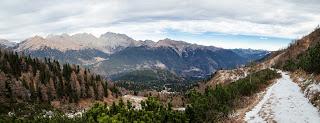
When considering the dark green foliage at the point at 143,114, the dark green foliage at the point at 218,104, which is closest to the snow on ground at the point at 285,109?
the dark green foliage at the point at 218,104

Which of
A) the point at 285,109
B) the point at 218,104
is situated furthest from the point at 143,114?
the point at 285,109

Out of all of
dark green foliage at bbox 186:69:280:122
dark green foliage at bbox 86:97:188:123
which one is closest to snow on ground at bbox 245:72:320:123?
dark green foliage at bbox 186:69:280:122

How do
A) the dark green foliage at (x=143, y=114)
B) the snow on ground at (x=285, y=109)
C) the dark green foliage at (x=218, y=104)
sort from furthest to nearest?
the dark green foliage at (x=218, y=104) < the dark green foliage at (x=143, y=114) < the snow on ground at (x=285, y=109)

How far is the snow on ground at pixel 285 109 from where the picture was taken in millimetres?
69188

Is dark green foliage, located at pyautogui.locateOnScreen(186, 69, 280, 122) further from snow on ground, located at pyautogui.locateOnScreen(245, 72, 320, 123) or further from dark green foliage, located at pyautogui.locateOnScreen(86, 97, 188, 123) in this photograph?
snow on ground, located at pyautogui.locateOnScreen(245, 72, 320, 123)

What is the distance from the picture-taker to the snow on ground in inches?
2724

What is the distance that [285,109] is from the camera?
79.2 metres

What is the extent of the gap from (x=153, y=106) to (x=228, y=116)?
19.0 metres

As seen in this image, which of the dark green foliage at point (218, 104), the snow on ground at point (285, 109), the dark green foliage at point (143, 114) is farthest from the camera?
the dark green foliage at point (218, 104)

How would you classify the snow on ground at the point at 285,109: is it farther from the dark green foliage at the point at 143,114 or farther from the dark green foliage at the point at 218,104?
the dark green foliage at the point at 143,114

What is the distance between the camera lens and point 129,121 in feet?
294

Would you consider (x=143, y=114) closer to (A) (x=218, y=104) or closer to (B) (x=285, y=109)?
(A) (x=218, y=104)

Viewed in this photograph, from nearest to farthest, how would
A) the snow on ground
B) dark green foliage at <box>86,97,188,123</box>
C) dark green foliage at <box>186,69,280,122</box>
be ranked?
1. the snow on ground
2. dark green foliage at <box>86,97,188,123</box>
3. dark green foliage at <box>186,69,280,122</box>

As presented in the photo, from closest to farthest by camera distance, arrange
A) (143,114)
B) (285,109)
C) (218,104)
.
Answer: (285,109) < (143,114) < (218,104)
